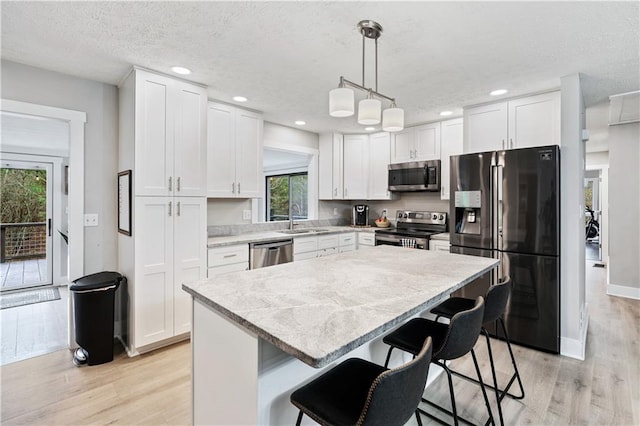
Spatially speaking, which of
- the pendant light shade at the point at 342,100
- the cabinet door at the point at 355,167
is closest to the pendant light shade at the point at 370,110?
the pendant light shade at the point at 342,100

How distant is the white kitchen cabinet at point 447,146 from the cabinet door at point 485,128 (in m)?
0.50

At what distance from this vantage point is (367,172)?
196 inches

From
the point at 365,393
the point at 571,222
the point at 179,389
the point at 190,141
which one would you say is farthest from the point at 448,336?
the point at 190,141

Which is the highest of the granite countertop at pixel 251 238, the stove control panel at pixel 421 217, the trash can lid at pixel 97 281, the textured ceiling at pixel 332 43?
the textured ceiling at pixel 332 43

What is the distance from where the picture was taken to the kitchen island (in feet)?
3.50

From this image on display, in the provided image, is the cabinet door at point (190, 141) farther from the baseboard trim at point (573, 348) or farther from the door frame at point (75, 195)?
the baseboard trim at point (573, 348)

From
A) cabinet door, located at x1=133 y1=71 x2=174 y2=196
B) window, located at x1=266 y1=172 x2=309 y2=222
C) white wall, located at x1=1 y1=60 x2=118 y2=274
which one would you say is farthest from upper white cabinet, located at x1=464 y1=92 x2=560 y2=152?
window, located at x1=266 y1=172 x2=309 y2=222

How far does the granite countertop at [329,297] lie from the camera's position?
1.03 metres

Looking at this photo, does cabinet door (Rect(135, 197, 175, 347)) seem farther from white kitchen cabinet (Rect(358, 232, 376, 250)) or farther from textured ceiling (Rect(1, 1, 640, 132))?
white kitchen cabinet (Rect(358, 232, 376, 250))

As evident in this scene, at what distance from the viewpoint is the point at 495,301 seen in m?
1.83

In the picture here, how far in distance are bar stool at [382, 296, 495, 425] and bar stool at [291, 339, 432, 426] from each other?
31 centimetres

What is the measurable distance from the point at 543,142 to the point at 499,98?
2.02ft

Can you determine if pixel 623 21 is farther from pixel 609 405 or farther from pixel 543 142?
pixel 609 405

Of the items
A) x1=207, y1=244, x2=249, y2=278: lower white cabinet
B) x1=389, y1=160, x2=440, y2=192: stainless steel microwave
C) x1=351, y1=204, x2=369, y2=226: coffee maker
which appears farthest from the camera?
x1=351, y1=204, x2=369, y2=226: coffee maker
